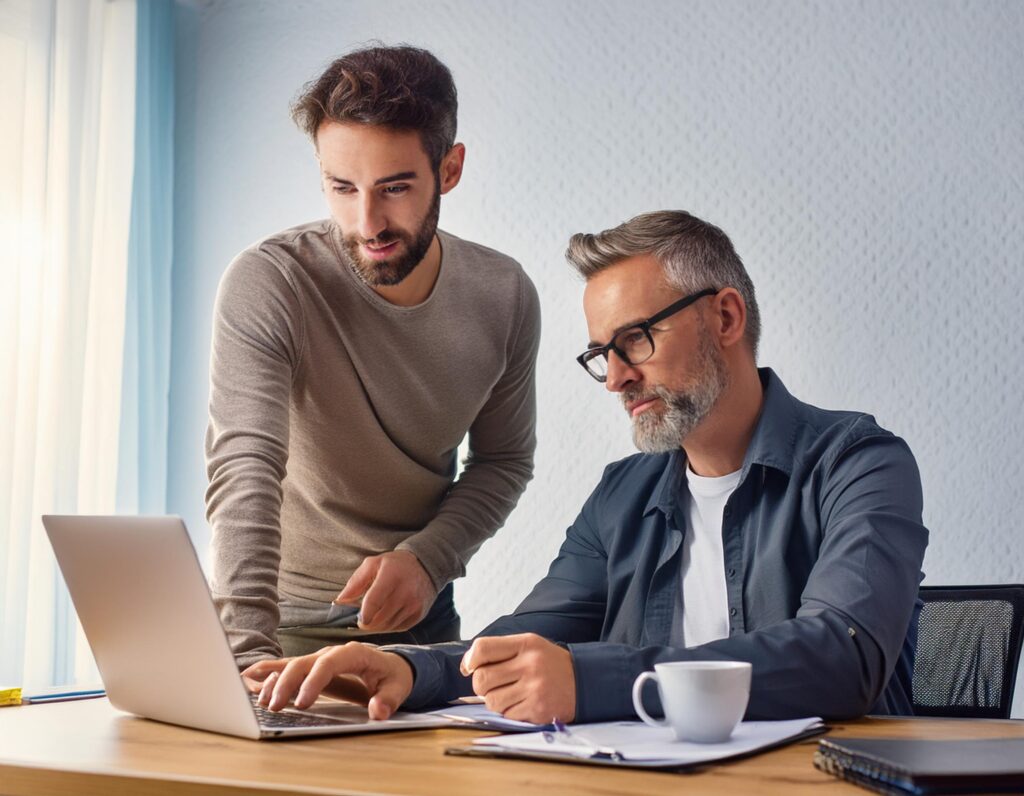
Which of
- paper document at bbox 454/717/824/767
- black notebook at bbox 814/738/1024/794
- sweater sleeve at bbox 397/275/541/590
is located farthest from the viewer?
sweater sleeve at bbox 397/275/541/590

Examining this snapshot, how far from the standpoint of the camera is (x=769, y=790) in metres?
0.76

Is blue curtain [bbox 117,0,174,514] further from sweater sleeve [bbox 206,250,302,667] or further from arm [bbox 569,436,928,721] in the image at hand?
arm [bbox 569,436,928,721]

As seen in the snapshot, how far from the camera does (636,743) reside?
923mm

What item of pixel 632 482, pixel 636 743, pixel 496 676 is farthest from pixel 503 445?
pixel 636 743

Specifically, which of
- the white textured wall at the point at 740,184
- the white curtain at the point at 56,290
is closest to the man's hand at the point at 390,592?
the white textured wall at the point at 740,184

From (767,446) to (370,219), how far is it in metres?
0.63

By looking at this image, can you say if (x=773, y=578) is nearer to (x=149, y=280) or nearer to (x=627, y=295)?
(x=627, y=295)

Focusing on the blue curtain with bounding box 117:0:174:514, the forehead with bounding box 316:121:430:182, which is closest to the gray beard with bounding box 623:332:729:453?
the forehead with bounding box 316:121:430:182

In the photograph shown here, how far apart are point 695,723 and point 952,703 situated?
76 centimetres

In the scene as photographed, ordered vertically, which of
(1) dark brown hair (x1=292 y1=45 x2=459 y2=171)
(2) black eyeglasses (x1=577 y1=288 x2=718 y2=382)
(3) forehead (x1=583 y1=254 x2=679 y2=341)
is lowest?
(2) black eyeglasses (x1=577 y1=288 x2=718 y2=382)

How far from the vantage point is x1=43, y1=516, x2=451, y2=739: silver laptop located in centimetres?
95

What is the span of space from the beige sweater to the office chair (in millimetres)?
672

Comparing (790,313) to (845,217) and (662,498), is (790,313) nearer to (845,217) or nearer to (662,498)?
(845,217)

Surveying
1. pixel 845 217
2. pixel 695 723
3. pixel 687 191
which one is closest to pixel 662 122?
pixel 687 191
